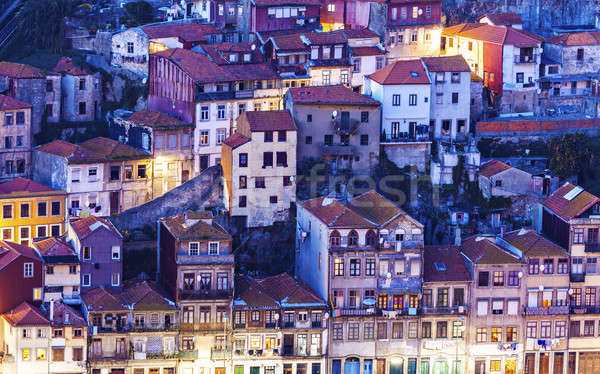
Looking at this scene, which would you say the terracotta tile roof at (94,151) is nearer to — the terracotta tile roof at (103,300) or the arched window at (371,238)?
the terracotta tile roof at (103,300)

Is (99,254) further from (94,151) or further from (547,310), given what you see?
(547,310)

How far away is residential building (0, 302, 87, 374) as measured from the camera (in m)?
108

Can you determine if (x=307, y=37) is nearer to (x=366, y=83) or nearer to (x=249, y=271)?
(x=366, y=83)

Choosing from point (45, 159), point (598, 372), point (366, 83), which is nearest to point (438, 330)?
point (598, 372)

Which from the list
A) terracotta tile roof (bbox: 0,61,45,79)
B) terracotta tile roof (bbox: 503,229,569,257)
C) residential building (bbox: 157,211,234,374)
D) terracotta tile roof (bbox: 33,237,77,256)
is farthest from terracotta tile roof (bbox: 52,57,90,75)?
terracotta tile roof (bbox: 503,229,569,257)

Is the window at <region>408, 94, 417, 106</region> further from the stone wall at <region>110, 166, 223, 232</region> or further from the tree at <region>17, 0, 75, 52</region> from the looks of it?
the tree at <region>17, 0, 75, 52</region>

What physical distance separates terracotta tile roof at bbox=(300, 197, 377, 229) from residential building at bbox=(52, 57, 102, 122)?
2117cm

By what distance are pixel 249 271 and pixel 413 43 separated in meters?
26.5

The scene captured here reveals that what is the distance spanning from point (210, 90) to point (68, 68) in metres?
12.3

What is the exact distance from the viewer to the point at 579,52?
5340 inches

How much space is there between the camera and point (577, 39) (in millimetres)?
135750

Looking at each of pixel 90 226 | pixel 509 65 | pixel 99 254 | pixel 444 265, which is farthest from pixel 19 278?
pixel 509 65

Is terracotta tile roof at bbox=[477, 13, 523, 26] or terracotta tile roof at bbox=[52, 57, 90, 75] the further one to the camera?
terracotta tile roof at bbox=[477, 13, 523, 26]

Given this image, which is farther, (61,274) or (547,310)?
(547,310)
